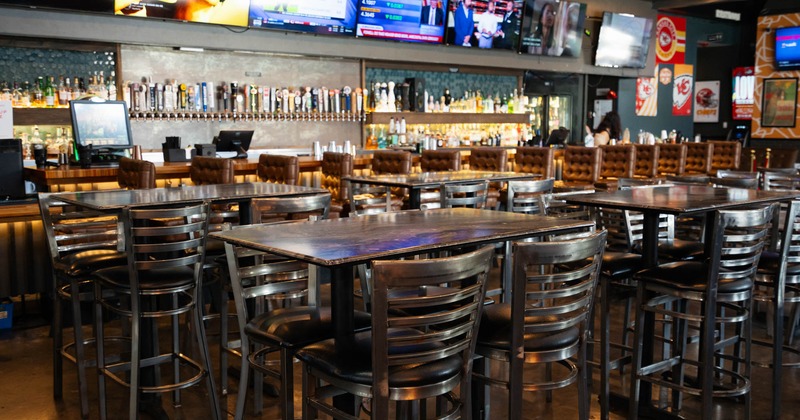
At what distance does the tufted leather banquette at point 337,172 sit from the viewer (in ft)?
22.7

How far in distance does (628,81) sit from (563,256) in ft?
42.9

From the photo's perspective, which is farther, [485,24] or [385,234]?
[485,24]

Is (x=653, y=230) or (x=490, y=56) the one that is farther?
(x=490, y=56)

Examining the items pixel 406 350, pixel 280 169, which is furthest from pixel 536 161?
pixel 406 350

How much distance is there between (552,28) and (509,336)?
963cm

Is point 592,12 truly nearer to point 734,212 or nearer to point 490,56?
point 490,56

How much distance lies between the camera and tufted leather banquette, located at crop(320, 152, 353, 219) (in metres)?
6.91

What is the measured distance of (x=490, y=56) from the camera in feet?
36.8

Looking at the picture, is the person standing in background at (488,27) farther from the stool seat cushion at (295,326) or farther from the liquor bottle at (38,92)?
the stool seat cushion at (295,326)

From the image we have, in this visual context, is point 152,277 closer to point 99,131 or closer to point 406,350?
point 406,350

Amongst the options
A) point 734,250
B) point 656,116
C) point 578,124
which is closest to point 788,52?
point 656,116

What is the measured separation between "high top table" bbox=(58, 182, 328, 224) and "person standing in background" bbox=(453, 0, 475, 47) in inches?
251

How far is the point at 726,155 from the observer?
10.7m

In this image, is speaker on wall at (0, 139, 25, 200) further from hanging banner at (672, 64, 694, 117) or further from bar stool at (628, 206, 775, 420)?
hanging banner at (672, 64, 694, 117)
